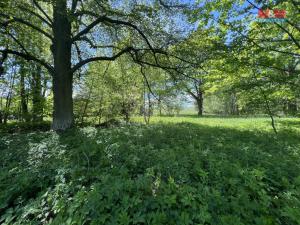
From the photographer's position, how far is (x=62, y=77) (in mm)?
8414

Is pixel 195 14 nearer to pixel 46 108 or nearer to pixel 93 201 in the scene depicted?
pixel 93 201

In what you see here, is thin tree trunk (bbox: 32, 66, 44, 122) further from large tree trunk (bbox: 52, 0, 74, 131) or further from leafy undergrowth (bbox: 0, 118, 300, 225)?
leafy undergrowth (bbox: 0, 118, 300, 225)

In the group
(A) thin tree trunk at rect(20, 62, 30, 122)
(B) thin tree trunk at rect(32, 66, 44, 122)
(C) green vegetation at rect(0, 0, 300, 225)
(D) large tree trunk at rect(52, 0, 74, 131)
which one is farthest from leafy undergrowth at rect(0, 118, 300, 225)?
(A) thin tree trunk at rect(20, 62, 30, 122)

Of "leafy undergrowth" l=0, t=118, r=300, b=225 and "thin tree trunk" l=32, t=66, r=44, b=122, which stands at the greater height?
"thin tree trunk" l=32, t=66, r=44, b=122

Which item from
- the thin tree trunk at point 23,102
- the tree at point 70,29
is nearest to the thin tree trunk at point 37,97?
the thin tree trunk at point 23,102

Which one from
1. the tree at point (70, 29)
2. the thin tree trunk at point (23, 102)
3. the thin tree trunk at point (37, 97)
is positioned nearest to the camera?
the tree at point (70, 29)

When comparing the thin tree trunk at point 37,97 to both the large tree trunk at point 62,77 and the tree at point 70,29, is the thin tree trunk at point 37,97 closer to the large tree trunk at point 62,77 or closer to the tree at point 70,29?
the tree at point 70,29

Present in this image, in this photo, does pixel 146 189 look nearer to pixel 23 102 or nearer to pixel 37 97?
pixel 37 97

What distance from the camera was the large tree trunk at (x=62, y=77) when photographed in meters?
8.33

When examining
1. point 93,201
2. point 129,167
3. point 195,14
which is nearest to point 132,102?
point 195,14

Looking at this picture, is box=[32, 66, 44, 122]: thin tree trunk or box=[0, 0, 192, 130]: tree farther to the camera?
box=[32, 66, 44, 122]: thin tree trunk

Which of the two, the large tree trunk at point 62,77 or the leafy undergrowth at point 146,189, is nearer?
the leafy undergrowth at point 146,189

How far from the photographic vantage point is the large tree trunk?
27.3ft

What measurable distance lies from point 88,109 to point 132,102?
3.37 meters
